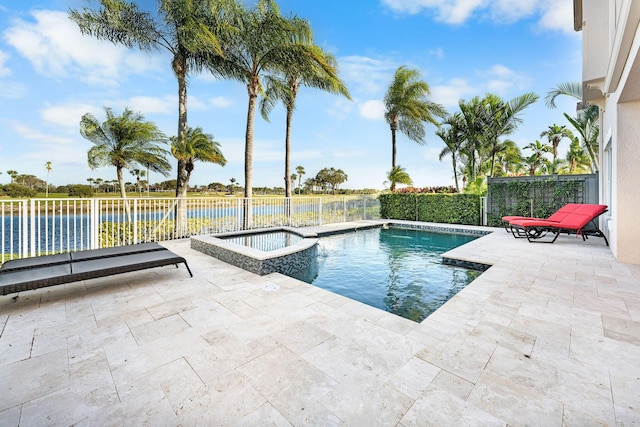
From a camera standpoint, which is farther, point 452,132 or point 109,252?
point 452,132

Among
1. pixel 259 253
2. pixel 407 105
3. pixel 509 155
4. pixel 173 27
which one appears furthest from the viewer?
pixel 509 155

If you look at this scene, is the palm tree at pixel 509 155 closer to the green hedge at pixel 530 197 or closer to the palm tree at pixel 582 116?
the palm tree at pixel 582 116

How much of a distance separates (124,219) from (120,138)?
534 cm

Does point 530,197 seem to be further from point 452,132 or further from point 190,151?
point 190,151

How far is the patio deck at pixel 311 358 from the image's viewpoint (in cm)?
166

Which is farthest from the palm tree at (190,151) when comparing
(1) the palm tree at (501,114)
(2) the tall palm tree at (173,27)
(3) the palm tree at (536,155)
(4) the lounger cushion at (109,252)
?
(3) the palm tree at (536,155)

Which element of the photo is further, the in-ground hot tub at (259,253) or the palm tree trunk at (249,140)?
the palm tree trunk at (249,140)

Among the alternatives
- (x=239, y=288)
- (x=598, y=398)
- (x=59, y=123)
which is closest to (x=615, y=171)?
(x=598, y=398)

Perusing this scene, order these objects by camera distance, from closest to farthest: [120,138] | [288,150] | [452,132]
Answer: [120,138] < [288,150] < [452,132]

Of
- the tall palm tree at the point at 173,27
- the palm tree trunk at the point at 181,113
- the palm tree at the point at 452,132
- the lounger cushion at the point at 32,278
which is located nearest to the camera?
the lounger cushion at the point at 32,278

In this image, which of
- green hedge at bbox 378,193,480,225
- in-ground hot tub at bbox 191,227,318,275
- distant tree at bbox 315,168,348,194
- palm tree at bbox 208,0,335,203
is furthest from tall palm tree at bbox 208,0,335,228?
distant tree at bbox 315,168,348,194

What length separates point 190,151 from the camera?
9.17 meters

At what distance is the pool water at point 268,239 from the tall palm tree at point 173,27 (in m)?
3.96

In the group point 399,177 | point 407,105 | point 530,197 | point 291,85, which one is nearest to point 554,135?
point 407,105
